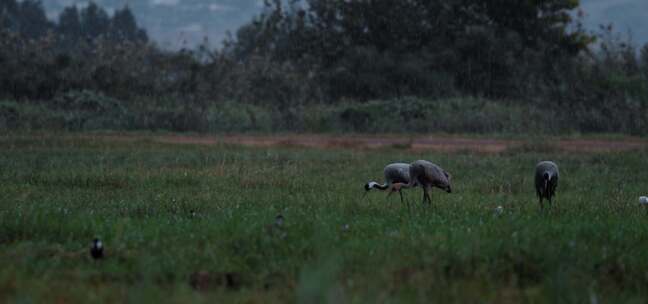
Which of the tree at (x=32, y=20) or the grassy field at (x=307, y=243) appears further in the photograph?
the tree at (x=32, y=20)

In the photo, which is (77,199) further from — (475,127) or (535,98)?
(535,98)

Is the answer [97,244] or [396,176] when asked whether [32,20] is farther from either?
[97,244]

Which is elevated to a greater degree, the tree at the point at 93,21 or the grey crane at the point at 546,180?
the tree at the point at 93,21

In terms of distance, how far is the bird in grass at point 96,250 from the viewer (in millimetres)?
6911

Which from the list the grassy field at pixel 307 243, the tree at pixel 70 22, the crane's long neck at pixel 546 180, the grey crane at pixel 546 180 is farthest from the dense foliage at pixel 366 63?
the tree at pixel 70 22

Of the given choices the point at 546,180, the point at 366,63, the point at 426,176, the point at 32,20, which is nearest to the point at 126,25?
the point at 32,20

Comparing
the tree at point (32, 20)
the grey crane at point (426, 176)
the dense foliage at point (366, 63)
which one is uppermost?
the tree at point (32, 20)

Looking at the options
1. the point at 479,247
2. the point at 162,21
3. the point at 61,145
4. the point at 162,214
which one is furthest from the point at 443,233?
the point at 162,21

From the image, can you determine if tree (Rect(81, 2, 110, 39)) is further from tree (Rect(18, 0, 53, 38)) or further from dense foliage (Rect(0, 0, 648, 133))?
dense foliage (Rect(0, 0, 648, 133))

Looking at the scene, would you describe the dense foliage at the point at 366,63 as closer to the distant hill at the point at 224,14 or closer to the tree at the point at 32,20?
the tree at the point at 32,20

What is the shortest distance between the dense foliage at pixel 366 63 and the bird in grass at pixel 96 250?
28.4 meters

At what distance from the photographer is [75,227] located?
805 centimetres

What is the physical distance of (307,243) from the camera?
7406 mm

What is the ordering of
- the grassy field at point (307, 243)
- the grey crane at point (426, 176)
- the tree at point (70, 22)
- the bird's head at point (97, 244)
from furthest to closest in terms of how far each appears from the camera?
the tree at point (70, 22) < the grey crane at point (426, 176) < the bird's head at point (97, 244) < the grassy field at point (307, 243)
